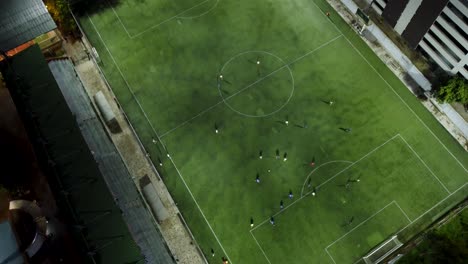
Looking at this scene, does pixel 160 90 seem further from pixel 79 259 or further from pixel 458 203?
pixel 458 203

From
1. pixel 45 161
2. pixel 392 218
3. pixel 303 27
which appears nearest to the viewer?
pixel 45 161

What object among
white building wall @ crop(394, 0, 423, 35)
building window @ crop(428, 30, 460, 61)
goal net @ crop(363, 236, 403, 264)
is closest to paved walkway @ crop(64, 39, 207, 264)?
goal net @ crop(363, 236, 403, 264)

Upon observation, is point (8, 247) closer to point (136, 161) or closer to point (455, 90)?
point (136, 161)

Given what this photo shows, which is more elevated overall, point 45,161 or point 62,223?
point 45,161

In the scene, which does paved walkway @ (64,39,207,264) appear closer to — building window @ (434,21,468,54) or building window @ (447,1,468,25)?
building window @ (434,21,468,54)

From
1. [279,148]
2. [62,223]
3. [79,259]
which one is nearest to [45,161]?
[62,223]
